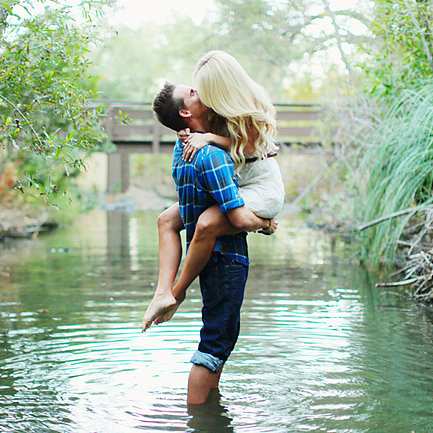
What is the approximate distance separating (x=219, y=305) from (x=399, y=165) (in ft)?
14.9

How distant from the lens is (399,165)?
7.72 metres

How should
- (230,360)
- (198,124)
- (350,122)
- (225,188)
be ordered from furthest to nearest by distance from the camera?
(350,122), (230,360), (198,124), (225,188)

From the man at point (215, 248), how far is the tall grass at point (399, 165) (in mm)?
3906

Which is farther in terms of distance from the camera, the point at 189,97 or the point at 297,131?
the point at 297,131

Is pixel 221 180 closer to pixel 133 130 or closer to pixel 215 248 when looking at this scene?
pixel 215 248

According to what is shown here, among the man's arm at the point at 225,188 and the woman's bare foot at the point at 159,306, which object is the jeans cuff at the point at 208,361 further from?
the man's arm at the point at 225,188

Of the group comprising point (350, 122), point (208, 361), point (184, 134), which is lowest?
point (208, 361)

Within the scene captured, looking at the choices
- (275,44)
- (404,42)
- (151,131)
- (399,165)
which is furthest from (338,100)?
(275,44)

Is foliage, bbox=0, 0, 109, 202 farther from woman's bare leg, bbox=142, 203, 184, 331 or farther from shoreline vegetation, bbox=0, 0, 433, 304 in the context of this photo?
woman's bare leg, bbox=142, 203, 184, 331

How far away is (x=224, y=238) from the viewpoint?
369cm

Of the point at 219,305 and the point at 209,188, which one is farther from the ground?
the point at 209,188

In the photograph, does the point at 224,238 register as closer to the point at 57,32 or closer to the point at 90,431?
the point at 90,431

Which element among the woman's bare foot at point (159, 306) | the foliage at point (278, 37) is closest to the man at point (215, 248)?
the woman's bare foot at point (159, 306)

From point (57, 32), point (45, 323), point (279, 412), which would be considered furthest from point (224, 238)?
point (45, 323)
